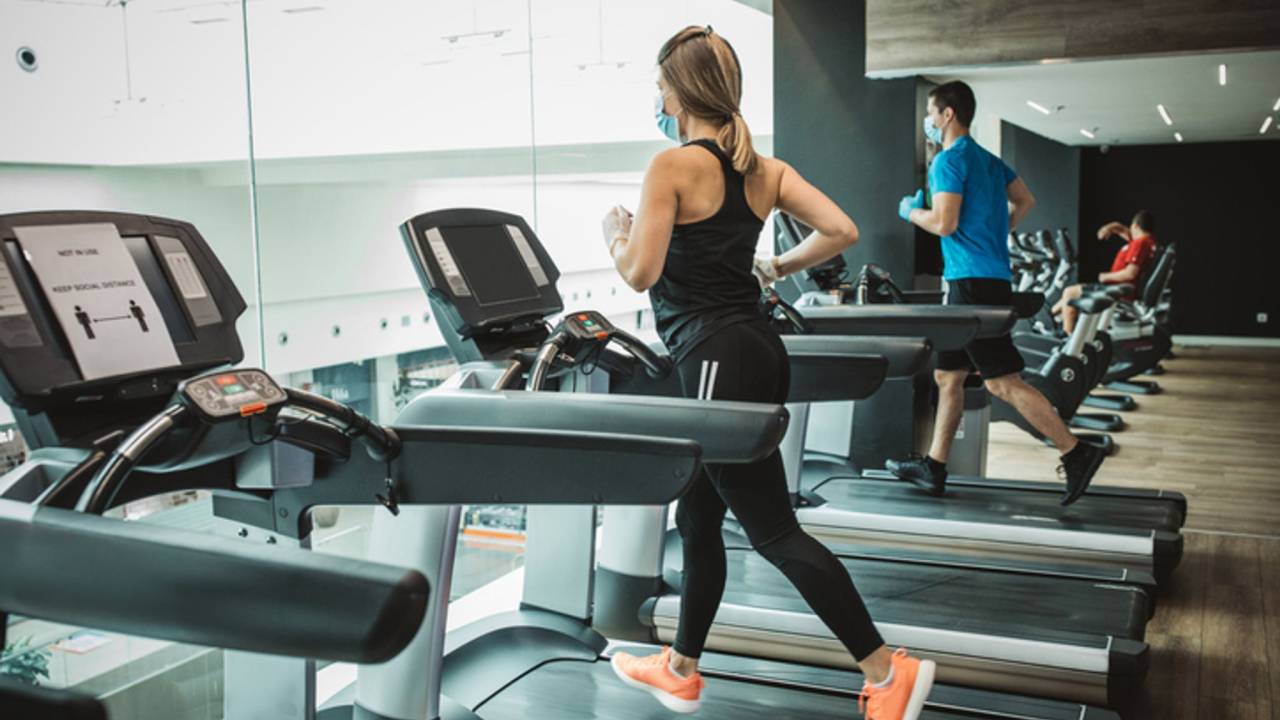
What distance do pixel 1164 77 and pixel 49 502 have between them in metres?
5.41

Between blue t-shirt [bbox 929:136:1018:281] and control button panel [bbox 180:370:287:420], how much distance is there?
3130 mm

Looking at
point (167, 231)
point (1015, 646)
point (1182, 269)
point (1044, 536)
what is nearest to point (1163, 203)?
point (1182, 269)

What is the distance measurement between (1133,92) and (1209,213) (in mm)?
8411

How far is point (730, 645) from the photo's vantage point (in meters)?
3.19

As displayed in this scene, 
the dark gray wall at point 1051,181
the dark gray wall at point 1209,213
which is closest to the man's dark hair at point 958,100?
the dark gray wall at point 1051,181

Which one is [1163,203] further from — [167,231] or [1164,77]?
[167,231]

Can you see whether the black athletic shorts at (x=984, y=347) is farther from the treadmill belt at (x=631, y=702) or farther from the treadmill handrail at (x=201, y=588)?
the treadmill handrail at (x=201, y=588)

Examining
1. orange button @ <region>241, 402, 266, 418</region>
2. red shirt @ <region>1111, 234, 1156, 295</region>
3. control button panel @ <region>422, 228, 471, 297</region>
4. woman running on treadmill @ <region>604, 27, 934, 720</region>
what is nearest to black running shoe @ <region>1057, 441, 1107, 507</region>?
woman running on treadmill @ <region>604, 27, 934, 720</region>

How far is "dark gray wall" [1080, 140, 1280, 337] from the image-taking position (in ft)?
43.6

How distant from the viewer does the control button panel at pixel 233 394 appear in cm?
152

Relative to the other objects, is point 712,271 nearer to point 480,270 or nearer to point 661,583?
point 480,270

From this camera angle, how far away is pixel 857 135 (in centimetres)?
514

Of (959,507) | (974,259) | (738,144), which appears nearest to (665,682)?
(738,144)

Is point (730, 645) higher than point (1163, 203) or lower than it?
lower
